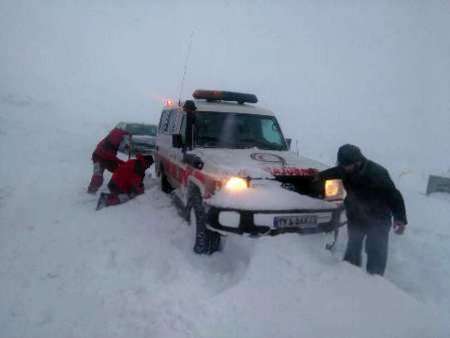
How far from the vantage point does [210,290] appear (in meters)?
3.83

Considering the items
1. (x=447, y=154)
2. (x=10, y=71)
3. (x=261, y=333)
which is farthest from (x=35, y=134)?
(x=10, y=71)

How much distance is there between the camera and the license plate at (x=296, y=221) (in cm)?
411

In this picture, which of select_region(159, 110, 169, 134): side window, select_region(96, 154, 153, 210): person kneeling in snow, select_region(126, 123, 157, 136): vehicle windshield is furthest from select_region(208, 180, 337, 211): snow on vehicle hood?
select_region(126, 123, 157, 136): vehicle windshield

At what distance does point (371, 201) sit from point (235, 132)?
2.34 m

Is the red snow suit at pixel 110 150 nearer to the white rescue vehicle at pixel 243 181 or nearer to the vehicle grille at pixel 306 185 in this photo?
the white rescue vehicle at pixel 243 181

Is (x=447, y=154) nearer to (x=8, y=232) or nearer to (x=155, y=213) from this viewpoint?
(x=155, y=213)

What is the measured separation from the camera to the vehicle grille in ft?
15.1

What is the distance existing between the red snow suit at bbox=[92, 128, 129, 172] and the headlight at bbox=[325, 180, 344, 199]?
4574mm

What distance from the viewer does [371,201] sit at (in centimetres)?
419

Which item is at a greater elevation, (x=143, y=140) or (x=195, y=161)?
(x=195, y=161)

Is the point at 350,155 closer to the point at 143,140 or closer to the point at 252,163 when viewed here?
the point at 252,163

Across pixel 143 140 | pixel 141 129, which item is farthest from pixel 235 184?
pixel 141 129

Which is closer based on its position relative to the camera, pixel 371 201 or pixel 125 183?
pixel 371 201

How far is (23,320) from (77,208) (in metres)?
3.48
